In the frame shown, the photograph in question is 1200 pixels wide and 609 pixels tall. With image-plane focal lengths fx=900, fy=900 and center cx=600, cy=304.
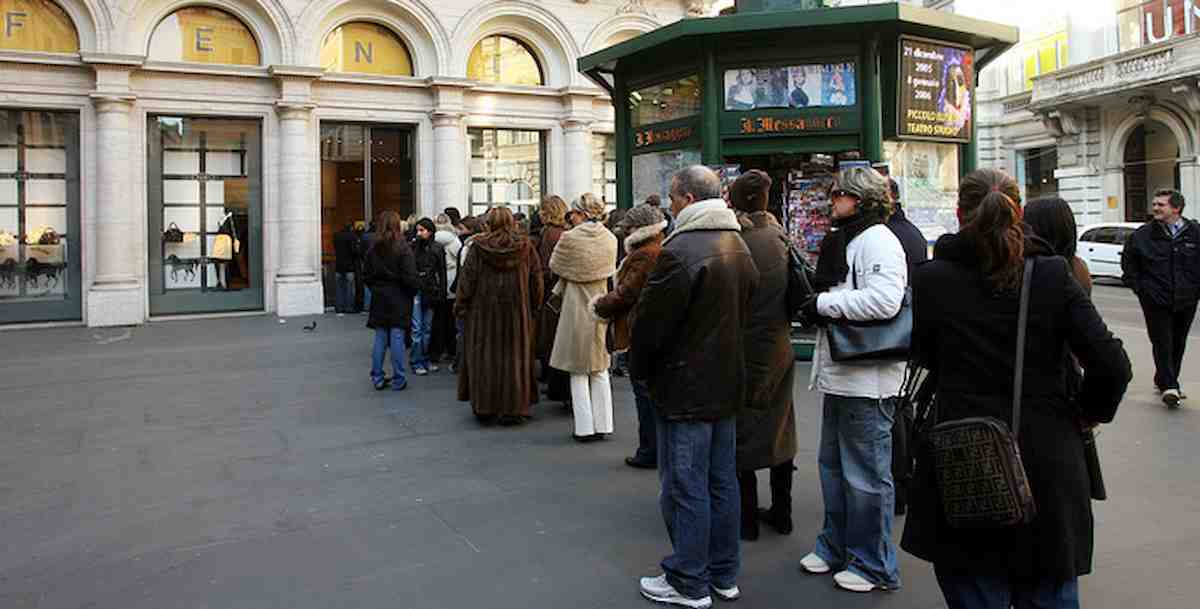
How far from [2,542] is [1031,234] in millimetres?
5077

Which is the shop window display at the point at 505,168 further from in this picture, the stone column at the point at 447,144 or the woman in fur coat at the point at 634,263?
the woman in fur coat at the point at 634,263

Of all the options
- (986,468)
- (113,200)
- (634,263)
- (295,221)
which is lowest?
(986,468)

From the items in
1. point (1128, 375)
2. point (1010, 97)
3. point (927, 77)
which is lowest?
point (1128, 375)

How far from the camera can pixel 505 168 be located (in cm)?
2020

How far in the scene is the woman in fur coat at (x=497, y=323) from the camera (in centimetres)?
738

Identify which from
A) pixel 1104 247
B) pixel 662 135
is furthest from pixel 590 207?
pixel 1104 247

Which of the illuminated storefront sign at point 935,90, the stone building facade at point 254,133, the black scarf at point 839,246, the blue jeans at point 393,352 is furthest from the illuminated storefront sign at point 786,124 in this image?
the stone building facade at point 254,133

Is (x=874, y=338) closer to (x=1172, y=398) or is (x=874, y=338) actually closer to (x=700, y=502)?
(x=700, y=502)

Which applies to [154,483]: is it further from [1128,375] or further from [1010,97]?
[1010,97]

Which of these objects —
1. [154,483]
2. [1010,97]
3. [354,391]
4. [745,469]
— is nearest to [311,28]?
[354,391]

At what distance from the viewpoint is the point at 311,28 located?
56.9 ft

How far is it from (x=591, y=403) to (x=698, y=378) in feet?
10.4

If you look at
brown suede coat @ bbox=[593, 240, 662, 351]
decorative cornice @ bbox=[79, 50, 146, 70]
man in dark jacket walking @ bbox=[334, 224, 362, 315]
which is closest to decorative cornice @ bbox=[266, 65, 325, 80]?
decorative cornice @ bbox=[79, 50, 146, 70]

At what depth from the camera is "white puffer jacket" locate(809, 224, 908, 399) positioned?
3797 millimetres
